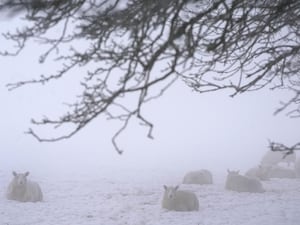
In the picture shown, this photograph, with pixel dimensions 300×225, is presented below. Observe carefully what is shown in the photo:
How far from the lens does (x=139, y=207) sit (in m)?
11.8

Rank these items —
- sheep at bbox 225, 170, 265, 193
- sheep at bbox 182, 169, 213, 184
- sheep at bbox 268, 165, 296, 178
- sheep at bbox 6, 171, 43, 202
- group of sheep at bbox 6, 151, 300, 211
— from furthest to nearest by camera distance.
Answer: sheep at bbox 268, 165, 296, 178 → sheep at bbox 182, 169, 213, 184 → sheep at bbox 225, 170, 265, 193 → sheep at bbox 6, 171, 43, 202 → group of sheep at bbox 6, 151, 300, 211

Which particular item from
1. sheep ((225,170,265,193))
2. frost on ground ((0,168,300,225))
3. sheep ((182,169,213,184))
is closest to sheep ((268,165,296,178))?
frost on ground ((0,168,300,225))

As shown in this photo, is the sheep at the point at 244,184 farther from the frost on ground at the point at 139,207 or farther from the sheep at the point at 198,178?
the sheep at the point at 198,178

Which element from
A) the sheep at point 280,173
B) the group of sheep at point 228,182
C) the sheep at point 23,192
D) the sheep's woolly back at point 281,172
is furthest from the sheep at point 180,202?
the sheep's woolly back at point 281,172

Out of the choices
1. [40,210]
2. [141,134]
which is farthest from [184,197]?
[141,134]

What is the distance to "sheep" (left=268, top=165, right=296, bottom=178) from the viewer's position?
20.6 metres

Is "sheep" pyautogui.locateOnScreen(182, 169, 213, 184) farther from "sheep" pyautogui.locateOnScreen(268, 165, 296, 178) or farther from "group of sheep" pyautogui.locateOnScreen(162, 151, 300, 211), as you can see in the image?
"sheep" pyautogui.locateOnScreen(268, 165, 296, 178)

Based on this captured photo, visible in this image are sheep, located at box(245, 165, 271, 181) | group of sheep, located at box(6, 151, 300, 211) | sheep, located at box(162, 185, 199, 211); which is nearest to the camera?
sheep, located at box(162, 185, 199, 211)

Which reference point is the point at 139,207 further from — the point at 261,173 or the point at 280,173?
the point at 280,173

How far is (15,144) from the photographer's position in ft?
176

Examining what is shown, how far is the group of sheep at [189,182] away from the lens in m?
11.8

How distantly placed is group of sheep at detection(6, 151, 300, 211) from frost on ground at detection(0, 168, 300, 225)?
1.07 feet

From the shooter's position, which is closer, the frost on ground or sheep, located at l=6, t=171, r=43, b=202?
the frost on ground

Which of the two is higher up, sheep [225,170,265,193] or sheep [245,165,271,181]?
sheep [245,165,271,181]
